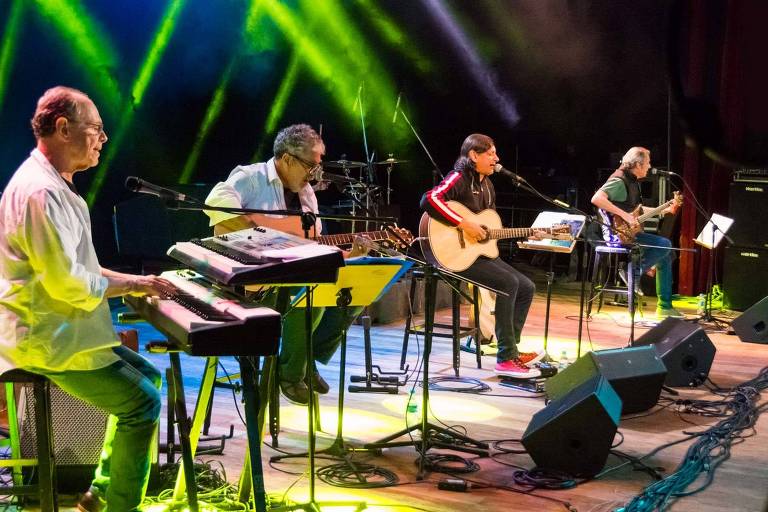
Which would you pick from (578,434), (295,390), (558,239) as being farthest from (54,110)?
(558,239)

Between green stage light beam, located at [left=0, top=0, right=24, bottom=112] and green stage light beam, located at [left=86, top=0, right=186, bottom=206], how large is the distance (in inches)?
57.8

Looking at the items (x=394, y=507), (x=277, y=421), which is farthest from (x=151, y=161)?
(x=394, y=507)

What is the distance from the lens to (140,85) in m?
9.61

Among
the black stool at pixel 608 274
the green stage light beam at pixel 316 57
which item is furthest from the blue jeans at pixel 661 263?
the green stage light beam at pixel 316 57

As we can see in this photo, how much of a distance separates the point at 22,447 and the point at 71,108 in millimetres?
1484

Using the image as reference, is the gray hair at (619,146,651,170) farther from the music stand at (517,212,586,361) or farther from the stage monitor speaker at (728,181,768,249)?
the music stand at (517,212,586,361)

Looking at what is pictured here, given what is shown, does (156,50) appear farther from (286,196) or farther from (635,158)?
(286,196)

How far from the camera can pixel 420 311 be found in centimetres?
831

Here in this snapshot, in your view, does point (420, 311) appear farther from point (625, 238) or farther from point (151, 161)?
point (151, 161)

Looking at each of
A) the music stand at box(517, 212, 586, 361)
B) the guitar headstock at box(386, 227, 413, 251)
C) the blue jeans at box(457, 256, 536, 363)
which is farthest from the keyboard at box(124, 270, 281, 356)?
the music stand at box(517, 212, 586, 361)

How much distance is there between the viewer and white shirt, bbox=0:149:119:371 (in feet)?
8.67

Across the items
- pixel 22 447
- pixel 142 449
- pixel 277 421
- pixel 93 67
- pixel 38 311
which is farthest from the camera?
pixel 93 67

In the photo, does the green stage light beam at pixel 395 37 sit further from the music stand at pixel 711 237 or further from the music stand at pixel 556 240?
the music stand at pixel 556 240

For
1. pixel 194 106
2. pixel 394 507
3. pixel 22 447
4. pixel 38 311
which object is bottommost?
pixel 394 507
